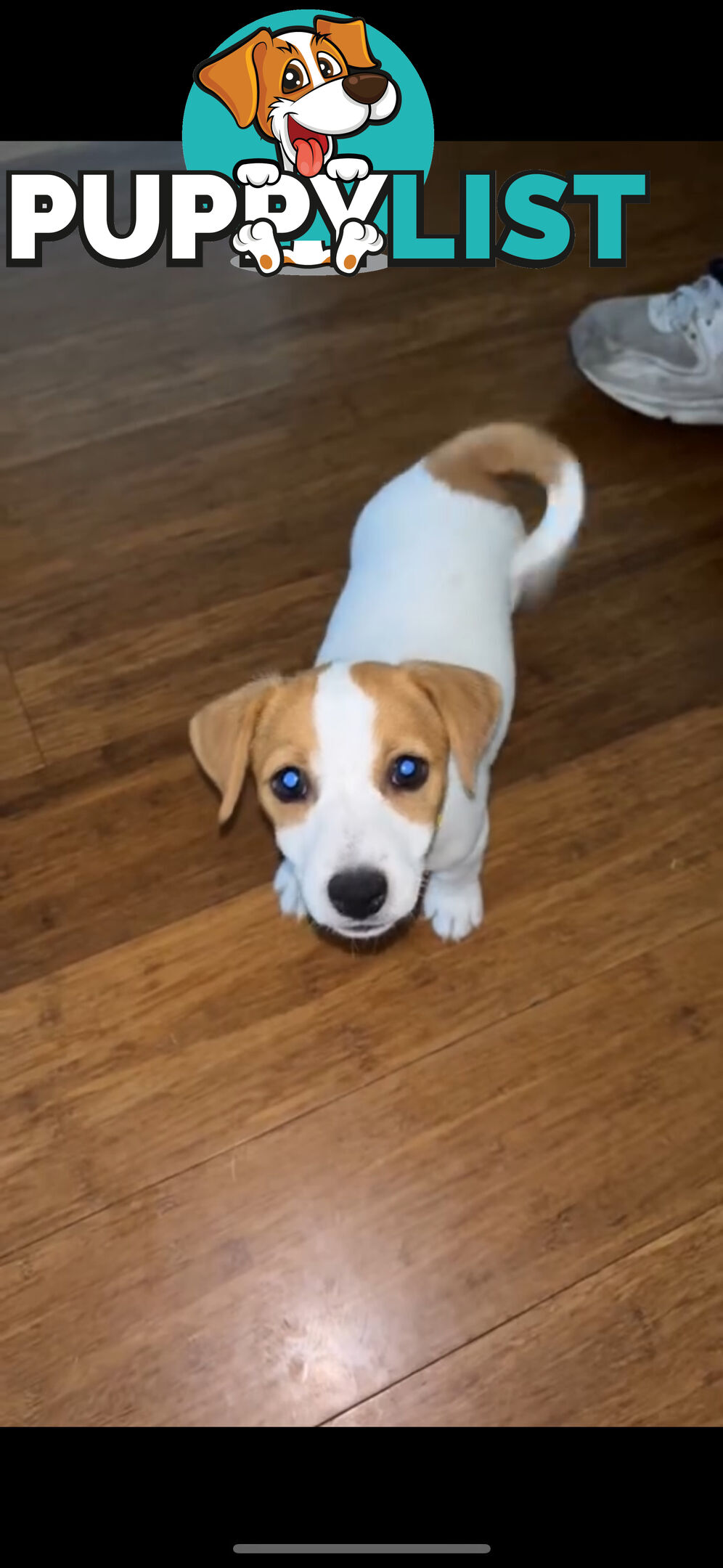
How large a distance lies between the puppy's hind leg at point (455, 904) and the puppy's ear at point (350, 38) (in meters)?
2.03

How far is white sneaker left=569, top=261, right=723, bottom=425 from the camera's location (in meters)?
2.42

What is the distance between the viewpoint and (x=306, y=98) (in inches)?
110

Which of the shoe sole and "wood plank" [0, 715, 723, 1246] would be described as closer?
"wood plank" [0, 715, 723, 1246]

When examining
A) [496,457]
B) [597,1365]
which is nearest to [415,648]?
[496,457]

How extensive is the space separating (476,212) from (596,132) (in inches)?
19.9

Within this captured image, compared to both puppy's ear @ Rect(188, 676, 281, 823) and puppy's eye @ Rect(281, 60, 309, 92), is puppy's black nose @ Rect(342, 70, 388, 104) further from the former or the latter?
puppy's ear @ Rect(188, 676, 281, 823)

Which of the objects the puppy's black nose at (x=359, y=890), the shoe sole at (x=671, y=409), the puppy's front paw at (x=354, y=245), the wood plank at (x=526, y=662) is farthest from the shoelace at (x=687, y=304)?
the puppy's black nose at (x=359, y=890)

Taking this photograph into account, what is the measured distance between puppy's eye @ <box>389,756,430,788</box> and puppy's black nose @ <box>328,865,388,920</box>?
0.12 m

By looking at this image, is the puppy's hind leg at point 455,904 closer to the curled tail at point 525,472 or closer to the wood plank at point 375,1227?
the wood plank at point 375,1227

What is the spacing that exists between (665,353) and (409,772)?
5.12 ft

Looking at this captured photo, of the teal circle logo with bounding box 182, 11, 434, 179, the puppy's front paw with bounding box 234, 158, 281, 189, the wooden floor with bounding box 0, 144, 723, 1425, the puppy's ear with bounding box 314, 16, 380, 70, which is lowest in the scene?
the wooden floor with bounding box 0, 144, 723, 1425

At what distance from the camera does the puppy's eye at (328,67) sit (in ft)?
9.00

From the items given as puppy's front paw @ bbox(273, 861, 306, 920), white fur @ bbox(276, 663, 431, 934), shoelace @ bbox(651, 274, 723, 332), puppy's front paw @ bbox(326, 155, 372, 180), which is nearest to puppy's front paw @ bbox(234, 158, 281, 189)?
puppy's front paw @ bbox(326, 155, 372, 180)

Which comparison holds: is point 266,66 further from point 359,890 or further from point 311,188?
point 359,890
